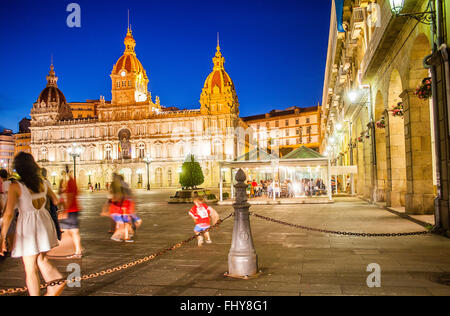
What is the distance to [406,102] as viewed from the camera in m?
11.6

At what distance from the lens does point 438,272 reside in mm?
5480

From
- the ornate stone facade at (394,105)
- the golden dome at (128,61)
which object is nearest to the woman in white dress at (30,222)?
the ornate stone facade at (394,105)

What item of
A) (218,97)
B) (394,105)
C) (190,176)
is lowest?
(190,176)

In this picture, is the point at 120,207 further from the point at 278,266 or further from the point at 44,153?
the point at 44,153

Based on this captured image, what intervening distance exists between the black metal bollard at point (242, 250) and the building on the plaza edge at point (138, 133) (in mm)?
67212

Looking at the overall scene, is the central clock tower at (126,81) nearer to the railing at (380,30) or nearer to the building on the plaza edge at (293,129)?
the building on the plaza edge at (293,129)

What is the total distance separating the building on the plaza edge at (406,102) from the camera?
28.7ft

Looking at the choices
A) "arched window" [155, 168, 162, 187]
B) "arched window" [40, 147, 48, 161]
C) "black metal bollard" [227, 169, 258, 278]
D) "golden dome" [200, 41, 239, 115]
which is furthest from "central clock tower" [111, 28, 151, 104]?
"black metal bollard" [227, 169, 258, 278]

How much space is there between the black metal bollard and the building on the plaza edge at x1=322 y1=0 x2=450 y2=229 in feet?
17.8

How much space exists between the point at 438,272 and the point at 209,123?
71.7 metres

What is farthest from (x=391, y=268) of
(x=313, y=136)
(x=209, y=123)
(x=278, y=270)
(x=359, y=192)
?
(x=313, y=136)

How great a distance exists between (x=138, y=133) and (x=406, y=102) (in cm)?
7191

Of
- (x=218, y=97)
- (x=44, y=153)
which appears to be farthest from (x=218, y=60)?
(x=44, y=153)

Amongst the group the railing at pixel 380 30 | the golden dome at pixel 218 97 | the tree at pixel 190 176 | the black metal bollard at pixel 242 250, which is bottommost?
the black metal bollard at pixel 242 250
